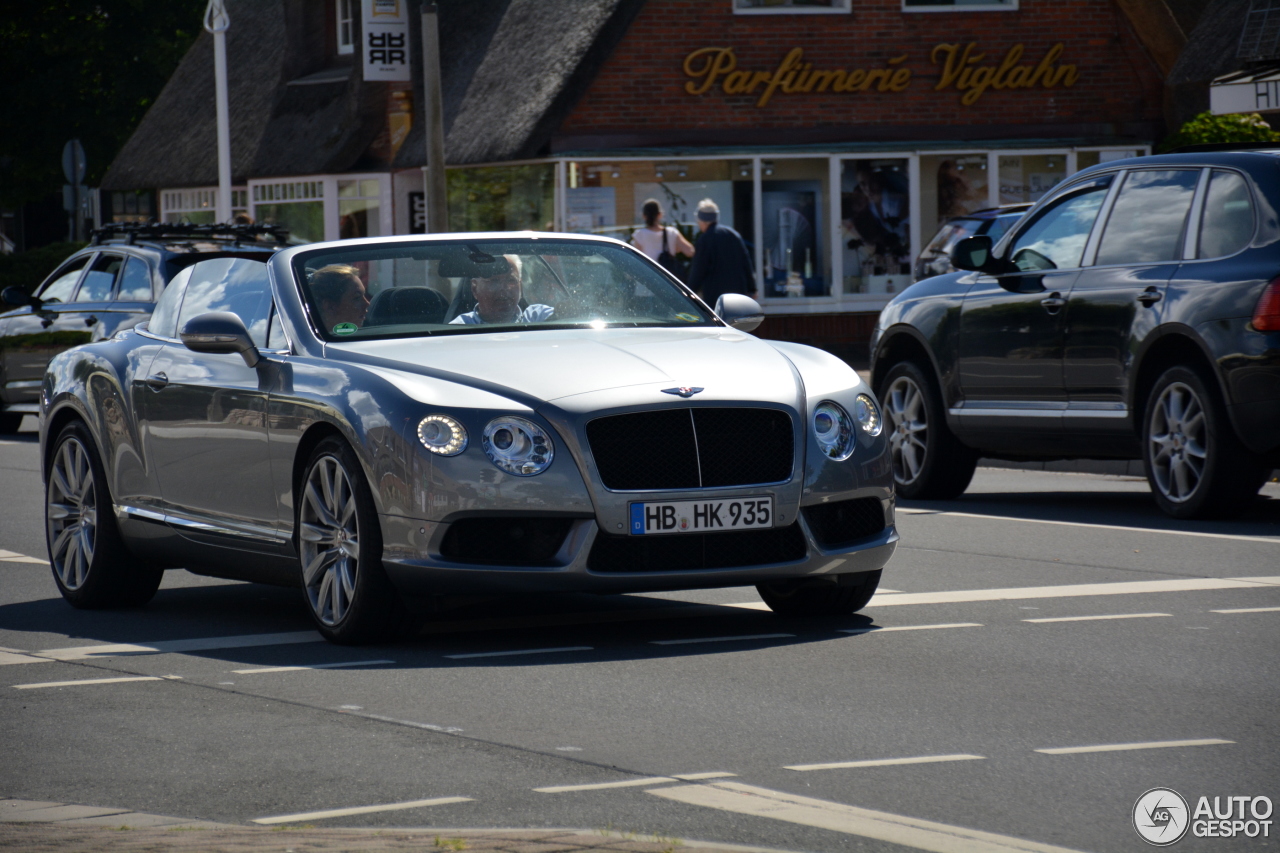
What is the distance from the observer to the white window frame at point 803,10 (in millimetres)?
28297

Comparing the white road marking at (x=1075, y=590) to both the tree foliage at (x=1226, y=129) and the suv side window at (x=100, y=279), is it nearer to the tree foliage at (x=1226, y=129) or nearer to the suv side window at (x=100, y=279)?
the suv side window at (x=100, y=279)

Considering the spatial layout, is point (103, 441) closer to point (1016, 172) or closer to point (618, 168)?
point (618, 168)

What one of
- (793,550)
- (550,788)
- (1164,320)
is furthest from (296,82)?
(550,788)

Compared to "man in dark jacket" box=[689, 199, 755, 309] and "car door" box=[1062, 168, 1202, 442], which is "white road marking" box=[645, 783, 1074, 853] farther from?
"man in dark jacket" box=[689, 199, 755, 309]

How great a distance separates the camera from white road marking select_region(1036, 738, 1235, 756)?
5625 mm

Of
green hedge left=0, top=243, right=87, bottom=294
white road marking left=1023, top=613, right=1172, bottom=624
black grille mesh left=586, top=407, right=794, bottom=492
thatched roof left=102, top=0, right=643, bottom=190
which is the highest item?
thatched roof left=102, top=0, right=643, bottom=190

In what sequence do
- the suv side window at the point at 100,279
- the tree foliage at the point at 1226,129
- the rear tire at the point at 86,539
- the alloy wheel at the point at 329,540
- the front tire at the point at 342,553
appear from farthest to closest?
the tree foliage at the point at 1226,129, the suv side window at the point at 100,279, the rear tire at the point at 86,539, the alloy wheel at the point at 329,540, the front tire at the point at 342,553

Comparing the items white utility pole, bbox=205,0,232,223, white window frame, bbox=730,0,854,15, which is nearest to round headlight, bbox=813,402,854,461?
white window frame, bbox=730,0,854,15

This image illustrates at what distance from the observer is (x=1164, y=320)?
36.5ft

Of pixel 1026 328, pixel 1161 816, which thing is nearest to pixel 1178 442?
pixel 1026 328

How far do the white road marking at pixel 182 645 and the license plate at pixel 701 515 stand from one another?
1395 mm

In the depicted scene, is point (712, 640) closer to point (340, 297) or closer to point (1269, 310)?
point (340, 297)

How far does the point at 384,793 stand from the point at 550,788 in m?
0.41

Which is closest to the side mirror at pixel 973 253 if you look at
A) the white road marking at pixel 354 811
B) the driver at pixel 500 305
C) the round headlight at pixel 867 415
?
the driver at pixel 500 305
